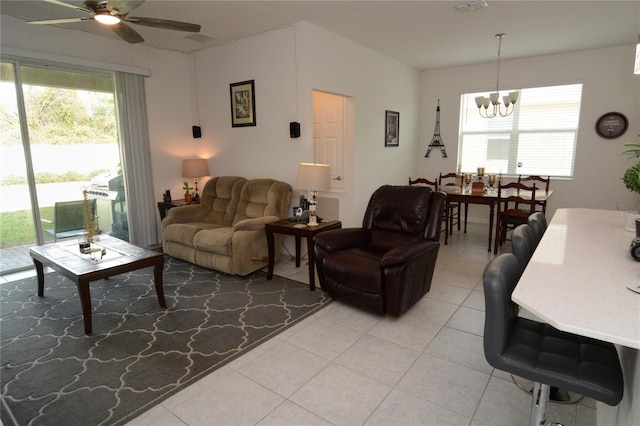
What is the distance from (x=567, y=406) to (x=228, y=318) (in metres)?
2.36

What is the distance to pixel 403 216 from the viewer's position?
340cm

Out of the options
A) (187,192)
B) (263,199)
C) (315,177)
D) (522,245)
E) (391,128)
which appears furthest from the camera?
(391,128)

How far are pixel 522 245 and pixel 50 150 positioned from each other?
195 inches

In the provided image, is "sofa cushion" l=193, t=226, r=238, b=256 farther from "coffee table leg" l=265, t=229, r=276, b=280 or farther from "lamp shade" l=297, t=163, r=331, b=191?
"lamp shade" l=297, t=163, r=331, b=191

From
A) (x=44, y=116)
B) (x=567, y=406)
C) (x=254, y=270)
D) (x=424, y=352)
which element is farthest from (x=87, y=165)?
(x=567, y=406)

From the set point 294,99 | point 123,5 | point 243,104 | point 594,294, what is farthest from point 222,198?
point 594,294

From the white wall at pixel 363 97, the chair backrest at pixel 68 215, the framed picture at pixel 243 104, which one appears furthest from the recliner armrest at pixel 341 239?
the chair backrest at pixel 68 215

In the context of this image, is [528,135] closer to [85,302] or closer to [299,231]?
[299,231]

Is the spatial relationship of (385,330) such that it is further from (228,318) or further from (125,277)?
(125,277)

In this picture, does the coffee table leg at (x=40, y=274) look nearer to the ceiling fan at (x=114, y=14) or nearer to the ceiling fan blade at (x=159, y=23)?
the ceiling fan at (x=114, y=14)

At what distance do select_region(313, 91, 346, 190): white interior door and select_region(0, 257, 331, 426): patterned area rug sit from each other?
2022 mm

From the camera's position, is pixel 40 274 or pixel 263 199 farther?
pixel 263 199

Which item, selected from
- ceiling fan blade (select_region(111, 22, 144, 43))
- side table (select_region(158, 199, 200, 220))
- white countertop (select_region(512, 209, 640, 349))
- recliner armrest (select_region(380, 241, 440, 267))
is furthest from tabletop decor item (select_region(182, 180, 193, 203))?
white countertop (select_region(512, 209, 640, 349))

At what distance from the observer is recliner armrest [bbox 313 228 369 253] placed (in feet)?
10.6
